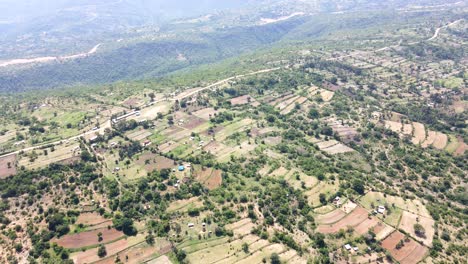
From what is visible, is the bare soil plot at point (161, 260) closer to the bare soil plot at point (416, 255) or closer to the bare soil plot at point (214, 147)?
the bare soil plot at point (214, 147)

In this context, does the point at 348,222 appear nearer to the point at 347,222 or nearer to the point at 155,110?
the point at 347,222

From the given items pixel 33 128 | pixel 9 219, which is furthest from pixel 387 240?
pixel 33 128

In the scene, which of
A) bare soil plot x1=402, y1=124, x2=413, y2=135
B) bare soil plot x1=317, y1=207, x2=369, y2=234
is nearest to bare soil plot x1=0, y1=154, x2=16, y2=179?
bare soil plot x1=317, y1=207, x2=369, y2=234

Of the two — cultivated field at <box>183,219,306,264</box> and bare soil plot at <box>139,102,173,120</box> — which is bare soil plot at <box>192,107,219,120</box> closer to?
bare soil plot at <box>139,102,173,120</box>

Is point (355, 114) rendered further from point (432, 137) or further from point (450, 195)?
point (450, 195)

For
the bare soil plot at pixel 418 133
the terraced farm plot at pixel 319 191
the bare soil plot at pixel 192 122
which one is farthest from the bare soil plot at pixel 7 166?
the bare soil plot at pixel 418 133
